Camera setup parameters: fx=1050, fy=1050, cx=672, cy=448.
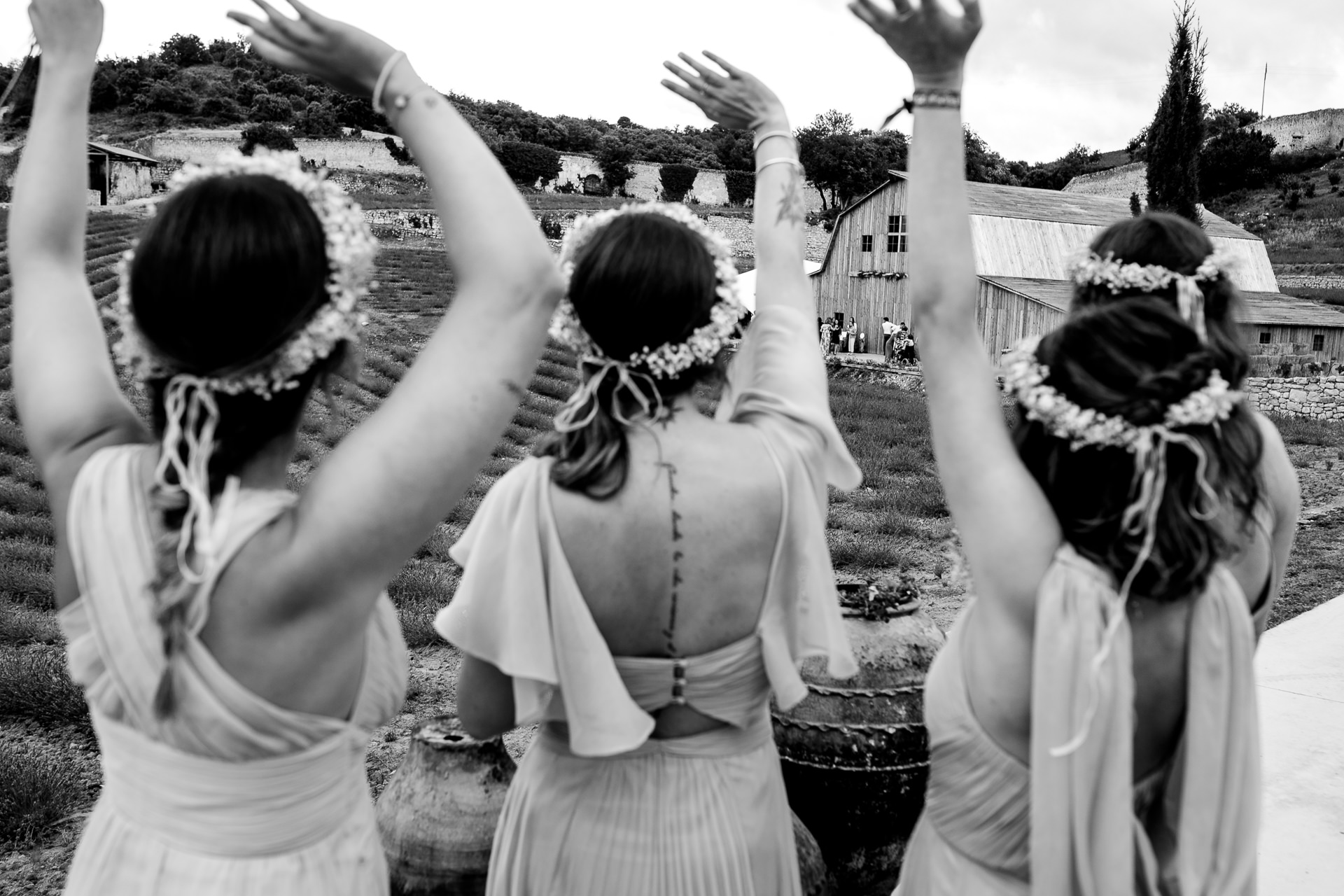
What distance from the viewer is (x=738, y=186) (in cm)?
6831

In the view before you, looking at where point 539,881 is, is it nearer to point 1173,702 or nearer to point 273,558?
point 273,558

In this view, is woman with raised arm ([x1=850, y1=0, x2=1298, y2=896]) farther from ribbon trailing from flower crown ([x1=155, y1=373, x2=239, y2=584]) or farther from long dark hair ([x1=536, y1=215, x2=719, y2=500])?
ribbon trailing from flower crown ([x1=155, y1=373, x2=239, y2=584])

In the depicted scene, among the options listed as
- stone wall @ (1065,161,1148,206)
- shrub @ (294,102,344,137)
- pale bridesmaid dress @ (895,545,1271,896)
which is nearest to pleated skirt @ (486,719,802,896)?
pale bridesmaid dress @ (895,545,1271,896)

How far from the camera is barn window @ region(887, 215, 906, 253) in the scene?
1225 inches

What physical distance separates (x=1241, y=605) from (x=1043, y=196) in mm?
33292

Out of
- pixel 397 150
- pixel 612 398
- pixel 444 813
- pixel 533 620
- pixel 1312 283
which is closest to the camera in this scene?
pixel 533 620

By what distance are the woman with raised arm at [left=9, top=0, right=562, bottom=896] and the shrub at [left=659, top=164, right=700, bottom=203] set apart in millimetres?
66379

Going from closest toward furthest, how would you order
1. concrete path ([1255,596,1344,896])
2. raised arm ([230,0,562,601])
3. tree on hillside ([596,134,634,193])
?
raised arm ([230,0,562,601]) < concrete path ([1255,596,1344,896]) < tree on hillside ([596,134,634,193])

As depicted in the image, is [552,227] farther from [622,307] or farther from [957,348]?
[957,348]

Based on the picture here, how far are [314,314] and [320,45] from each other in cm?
37

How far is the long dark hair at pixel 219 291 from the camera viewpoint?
1.36 metres

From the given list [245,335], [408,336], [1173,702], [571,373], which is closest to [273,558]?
[245,335]

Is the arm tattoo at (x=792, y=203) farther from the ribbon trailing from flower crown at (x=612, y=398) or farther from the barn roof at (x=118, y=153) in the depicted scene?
the barn roof at (x=118, y=153)

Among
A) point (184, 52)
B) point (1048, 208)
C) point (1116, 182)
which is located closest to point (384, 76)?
point (1048, 208)
